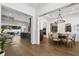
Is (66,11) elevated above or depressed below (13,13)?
above

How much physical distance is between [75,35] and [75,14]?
0.63m

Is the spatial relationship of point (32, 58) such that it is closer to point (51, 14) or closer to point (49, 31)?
point (49, 31)

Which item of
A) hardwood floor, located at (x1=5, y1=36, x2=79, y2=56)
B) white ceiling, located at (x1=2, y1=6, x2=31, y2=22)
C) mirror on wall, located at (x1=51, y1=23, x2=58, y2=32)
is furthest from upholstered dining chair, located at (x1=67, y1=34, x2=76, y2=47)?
white ceiling, located at (x1=2, y1=6, x2=31, y2=22)

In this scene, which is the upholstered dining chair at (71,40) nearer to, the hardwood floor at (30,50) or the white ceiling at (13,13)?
the hardwood floor at (30,50)

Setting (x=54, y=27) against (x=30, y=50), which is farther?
(x=54, y=27)

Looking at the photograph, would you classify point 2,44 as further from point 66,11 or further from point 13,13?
point 66,11

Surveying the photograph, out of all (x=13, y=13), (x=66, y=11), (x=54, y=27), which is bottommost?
(x=54, y=27)

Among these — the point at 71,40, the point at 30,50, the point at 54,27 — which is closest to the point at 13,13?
the point at 30,50

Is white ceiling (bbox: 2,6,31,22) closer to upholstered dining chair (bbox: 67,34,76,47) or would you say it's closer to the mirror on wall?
the mirror on wall

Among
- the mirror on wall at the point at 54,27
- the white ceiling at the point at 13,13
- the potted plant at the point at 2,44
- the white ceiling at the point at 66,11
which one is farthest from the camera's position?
the mirror on wall at the point at 54,27

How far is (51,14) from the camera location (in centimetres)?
299

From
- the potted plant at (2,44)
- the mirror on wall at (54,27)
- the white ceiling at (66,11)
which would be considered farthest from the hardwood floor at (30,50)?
the white ceiling at (66,11)

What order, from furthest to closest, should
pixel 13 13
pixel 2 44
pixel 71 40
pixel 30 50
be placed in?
pixel 71 40
pixel 30 50
pixel 13 13
pixel 2 44

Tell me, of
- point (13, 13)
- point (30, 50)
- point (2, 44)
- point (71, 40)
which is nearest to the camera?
→ point (2, 44)
